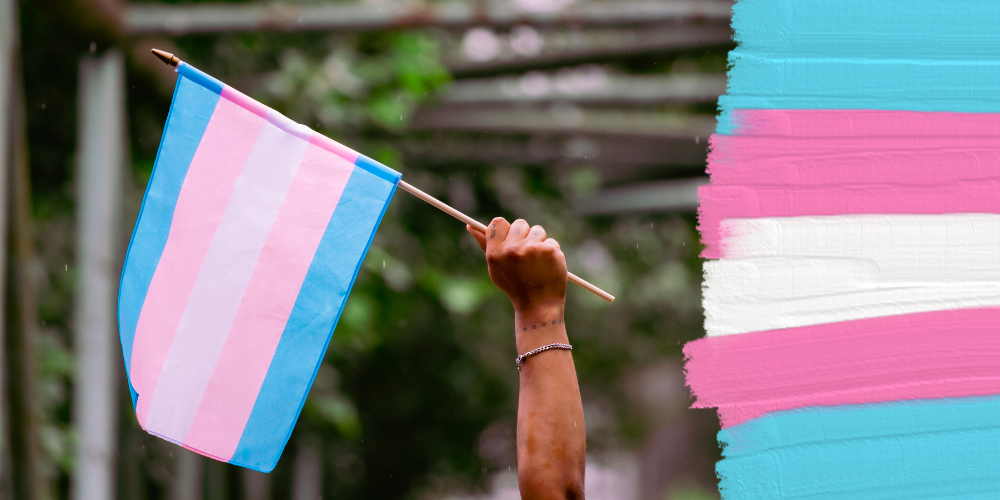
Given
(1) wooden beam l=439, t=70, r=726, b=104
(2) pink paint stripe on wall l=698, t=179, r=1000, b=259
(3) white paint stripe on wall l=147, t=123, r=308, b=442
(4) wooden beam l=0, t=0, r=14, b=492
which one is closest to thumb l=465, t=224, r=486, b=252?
(3) white paint stripe on wall l=147, t=123, r=308, b=442

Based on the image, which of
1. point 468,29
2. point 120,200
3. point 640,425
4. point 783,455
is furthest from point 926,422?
point 640,425

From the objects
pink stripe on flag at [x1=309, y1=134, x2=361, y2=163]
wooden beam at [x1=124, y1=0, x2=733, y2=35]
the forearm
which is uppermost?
wooden beam at [x1=124, y1=0, x2=733, y2=35]

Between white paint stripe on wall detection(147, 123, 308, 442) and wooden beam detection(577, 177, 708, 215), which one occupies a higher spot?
wooden beam detection(577, 177, 708, 215)

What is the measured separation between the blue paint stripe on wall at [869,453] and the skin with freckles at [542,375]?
72 cm

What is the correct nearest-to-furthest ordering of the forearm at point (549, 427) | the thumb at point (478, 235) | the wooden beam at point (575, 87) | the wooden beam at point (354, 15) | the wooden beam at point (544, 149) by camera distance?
the forearm at point (549, 427) < the thumb at point (478, 235) < the wooden beam at point (354, 15) < the wooden beam at point (575, 87) < the wooden beam at point (544, 149)

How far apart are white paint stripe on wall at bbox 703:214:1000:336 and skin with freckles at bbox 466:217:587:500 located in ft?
2.40

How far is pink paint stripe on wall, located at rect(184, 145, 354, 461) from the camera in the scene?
4.41 feet

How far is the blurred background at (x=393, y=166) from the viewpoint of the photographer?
260 centimetres

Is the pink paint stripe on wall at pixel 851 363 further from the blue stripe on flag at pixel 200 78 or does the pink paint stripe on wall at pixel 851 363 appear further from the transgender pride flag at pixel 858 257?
the blue stripe on flag at pixel 200 78

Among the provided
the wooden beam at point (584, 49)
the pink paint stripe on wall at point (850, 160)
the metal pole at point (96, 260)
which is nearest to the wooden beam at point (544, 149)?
the wooden beam at point (584, 49)

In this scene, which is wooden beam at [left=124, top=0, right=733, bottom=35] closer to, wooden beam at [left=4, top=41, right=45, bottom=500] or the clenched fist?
wooden beam at [left=4, top=41, right=45, bottom=500]

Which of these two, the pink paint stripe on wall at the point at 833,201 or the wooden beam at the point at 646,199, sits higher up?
the wooden beam at the point at 646,199

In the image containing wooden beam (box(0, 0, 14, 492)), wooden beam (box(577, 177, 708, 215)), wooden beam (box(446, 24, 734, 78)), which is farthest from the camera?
wooden beam (box(577, 177, 708, 215))

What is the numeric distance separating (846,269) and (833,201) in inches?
6.1
